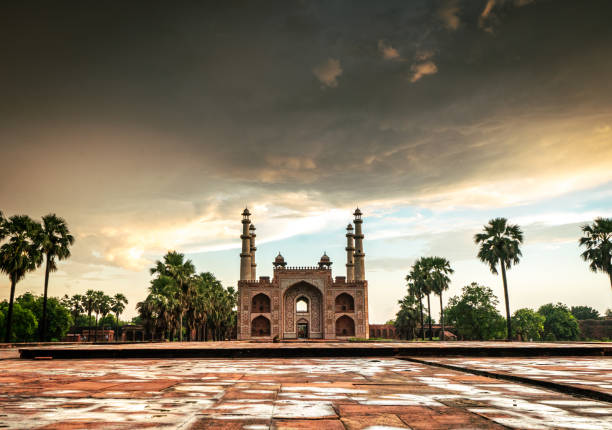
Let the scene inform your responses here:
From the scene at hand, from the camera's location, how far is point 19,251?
26.7m

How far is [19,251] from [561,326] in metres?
59.9

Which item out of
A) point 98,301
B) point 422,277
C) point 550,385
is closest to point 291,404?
point 550,385

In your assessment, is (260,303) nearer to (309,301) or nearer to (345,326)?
(309,301)

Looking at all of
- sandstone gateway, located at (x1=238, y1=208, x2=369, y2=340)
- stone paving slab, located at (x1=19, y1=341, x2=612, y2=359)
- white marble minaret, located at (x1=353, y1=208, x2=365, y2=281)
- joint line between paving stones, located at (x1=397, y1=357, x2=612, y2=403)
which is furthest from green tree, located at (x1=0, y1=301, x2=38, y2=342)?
joint line between paving stones, located at (x1=397, y1=357, x2=612, y2=403)

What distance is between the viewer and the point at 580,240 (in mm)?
32406

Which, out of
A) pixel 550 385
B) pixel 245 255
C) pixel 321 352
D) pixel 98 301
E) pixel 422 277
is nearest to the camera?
pixel 550 385

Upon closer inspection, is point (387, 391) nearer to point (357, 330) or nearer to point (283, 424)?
point (283, 424)

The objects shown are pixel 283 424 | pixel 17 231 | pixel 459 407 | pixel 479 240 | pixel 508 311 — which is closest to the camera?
pixel 283 424

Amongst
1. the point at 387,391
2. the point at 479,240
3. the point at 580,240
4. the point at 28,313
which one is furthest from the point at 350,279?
the point at 387,391

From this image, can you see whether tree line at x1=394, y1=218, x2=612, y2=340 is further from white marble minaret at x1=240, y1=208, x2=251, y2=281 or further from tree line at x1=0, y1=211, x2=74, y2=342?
tree line at x1=0, y1=211, x2=74, y2=342

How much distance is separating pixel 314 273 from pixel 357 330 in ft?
26.3

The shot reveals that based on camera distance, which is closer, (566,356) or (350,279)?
(566,356)

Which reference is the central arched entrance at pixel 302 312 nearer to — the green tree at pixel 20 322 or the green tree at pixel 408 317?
the green tree at pixel 408 317

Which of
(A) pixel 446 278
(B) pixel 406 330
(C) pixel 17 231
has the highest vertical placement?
(C) pixel 17 231
